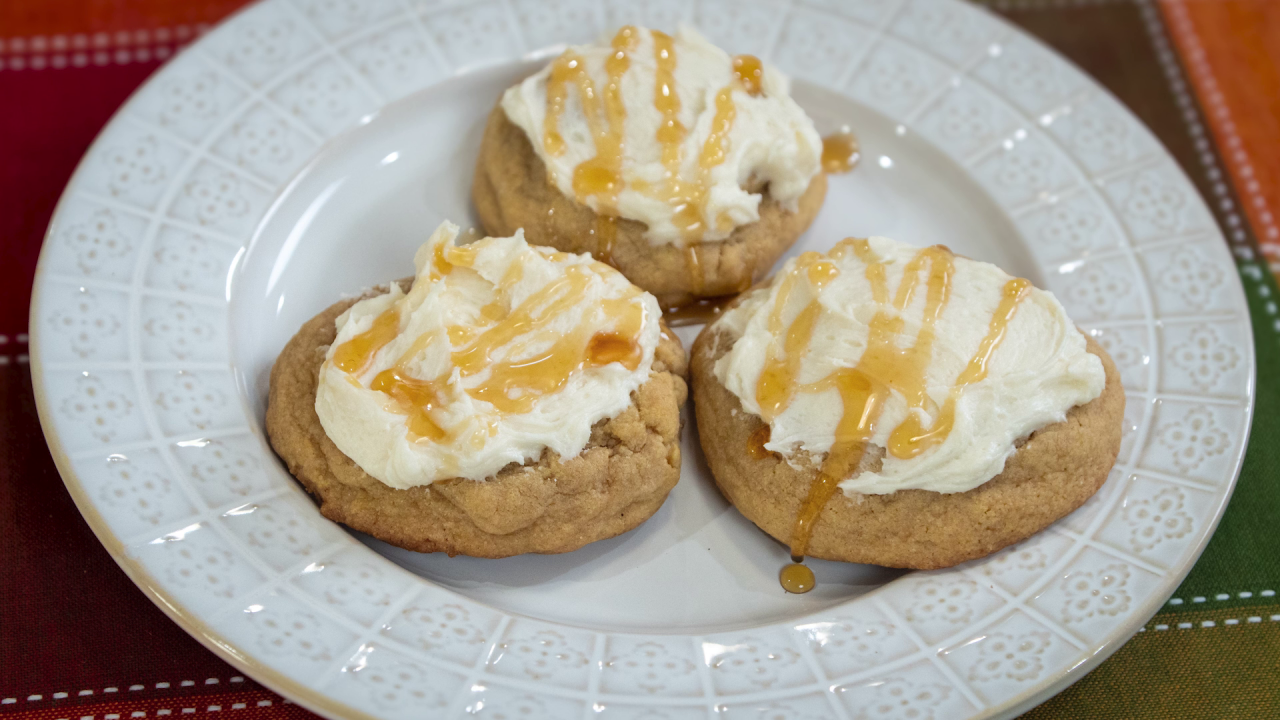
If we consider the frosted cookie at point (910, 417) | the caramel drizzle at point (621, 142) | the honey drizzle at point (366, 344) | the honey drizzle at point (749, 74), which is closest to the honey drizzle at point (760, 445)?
the frosted cookie at point (910, 417)

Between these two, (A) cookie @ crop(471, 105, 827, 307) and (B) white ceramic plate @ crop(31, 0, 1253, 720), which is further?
(A) cookie @ crop(471, 105, 827, 307)

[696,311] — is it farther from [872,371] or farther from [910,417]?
[910,417]

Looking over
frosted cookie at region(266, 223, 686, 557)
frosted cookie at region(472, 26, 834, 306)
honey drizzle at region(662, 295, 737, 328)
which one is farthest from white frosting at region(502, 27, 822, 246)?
frosted cookie at region(266, 223, 686, 557)

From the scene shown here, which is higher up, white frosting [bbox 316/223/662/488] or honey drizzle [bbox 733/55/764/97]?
honey drizzle [bbox 733/55/764/97]

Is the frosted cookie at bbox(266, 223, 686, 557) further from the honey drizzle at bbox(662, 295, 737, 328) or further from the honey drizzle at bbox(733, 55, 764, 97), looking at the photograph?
the honey drizzle at bbox(733, 55, 764, 97)

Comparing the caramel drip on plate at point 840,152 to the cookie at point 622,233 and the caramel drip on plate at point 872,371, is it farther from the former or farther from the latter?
the caramel drip on plate at point 872,371
